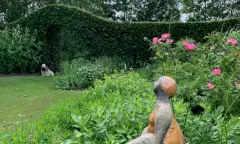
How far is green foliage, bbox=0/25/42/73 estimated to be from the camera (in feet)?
34.6

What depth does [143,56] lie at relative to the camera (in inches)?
410

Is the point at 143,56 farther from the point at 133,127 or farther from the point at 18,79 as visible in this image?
the point at 133,127

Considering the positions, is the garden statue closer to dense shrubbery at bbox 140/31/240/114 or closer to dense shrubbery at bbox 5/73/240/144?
dense shrubbery at bbox 5/73/240/144

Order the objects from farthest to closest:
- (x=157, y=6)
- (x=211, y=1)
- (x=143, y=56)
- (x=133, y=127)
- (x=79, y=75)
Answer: (x=157, y=6), (x=211, y=1), (x=143, y=56), (x=79, y=75), (x=133, y=127)

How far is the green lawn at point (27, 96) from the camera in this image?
5.72 meters

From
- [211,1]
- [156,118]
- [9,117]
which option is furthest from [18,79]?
[211,1]

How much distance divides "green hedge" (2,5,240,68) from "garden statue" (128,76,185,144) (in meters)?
8.57

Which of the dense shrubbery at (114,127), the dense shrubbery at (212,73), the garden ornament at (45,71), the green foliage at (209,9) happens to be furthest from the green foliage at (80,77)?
the green foliage at (209,9)

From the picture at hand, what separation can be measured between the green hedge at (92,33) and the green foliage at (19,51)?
0.30 metres

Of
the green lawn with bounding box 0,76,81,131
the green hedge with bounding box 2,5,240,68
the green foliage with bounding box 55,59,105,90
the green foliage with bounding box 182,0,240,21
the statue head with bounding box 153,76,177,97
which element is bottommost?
the green lawn with bounding box 0,76,81,131

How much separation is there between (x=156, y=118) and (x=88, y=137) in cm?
97

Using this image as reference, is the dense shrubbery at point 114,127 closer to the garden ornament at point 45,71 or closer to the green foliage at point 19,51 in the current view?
the garden ornament at point 45,71

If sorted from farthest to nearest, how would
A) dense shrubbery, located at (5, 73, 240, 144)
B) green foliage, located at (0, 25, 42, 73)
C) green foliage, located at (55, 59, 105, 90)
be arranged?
green foliage, located at (0, 25, 42, 73)
green foliage, located at (55, 59, 105, 90)
dense shrubbery, located at (5, 73, 240, 144)

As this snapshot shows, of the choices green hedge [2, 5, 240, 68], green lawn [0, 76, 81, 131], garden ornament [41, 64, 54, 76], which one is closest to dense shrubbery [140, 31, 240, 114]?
green lawn [0, 76, 81, 131]
